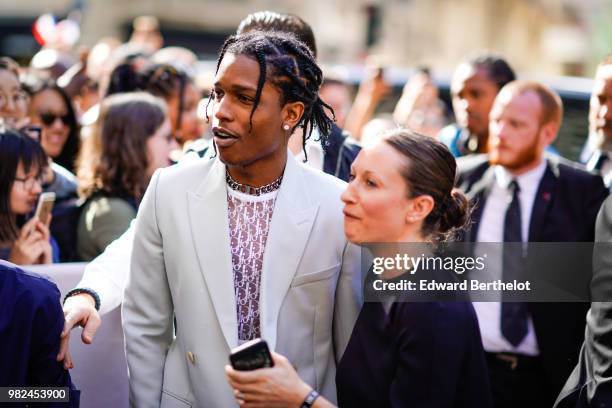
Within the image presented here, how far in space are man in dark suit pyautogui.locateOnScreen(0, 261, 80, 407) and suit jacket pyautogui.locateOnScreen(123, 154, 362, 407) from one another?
0.34 m

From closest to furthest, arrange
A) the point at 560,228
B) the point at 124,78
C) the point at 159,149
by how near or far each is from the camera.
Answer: the point at 560,228 < the point at 159,149 < the point at 124,78

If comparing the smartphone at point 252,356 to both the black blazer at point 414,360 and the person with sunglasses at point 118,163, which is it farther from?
the person with sunglasses at point 118,163

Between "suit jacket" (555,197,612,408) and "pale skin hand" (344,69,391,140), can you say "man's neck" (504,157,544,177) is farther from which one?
"pale skin hand" (344,69,391,140)

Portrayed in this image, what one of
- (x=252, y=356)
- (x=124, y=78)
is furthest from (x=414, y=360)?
(x=124, y=78)

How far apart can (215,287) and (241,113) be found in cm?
55

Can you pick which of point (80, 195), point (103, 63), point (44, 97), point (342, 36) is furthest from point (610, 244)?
point (342, 36)

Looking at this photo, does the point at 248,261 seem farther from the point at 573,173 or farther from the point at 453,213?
the point at 573,173

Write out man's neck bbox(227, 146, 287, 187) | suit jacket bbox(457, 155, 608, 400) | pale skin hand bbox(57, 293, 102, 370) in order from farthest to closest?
suit jacket bbox(457, 155, 608, 400) → man's neck bbox(227, 146, 287, 187) → pale skin hand bbox(57, 293, 102, 370)

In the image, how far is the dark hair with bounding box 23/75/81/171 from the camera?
18.8 feet

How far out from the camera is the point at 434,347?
8.49ft

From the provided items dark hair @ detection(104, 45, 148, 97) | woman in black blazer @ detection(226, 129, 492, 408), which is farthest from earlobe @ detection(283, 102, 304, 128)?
dark hair @ detection(104, 45, 148, 97)

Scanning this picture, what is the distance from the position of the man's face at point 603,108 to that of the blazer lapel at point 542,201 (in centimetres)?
34

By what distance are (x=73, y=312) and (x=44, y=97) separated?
313 centimetres

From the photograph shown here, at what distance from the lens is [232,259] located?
116 inches
